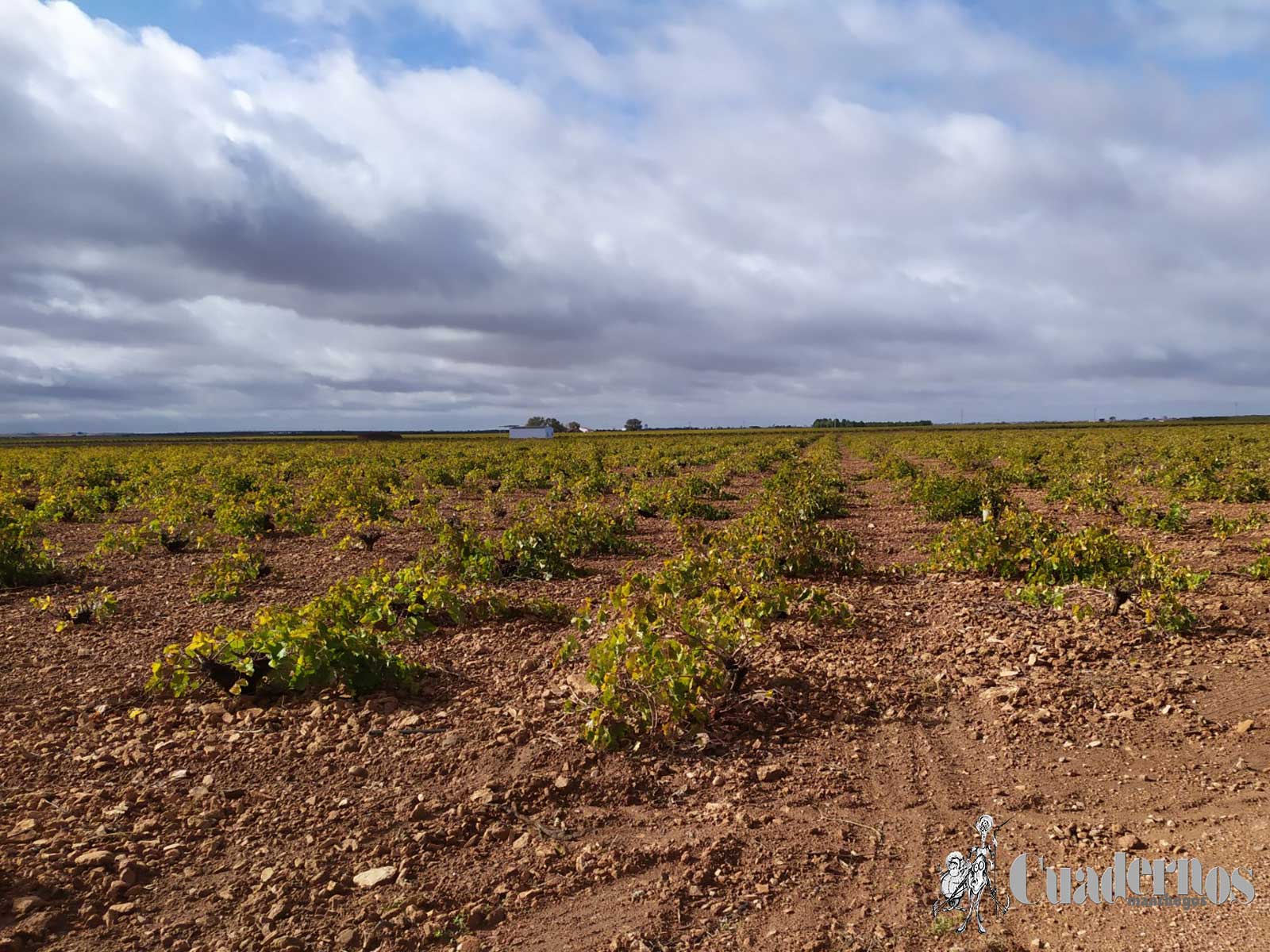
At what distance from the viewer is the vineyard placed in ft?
11.0

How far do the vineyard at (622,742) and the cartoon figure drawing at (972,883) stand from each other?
9 centimetres

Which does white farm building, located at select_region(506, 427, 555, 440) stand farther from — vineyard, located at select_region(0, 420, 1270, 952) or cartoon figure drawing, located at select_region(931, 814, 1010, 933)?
cartoon figure drawing, located at select_region(931, 814, 1010, 933)

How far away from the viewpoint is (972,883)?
3447 mm

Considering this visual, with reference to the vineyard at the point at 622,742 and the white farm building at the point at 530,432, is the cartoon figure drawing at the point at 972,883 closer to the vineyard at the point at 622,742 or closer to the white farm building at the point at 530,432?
the vineyard at the point at 622,742

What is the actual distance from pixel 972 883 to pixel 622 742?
2216 mm

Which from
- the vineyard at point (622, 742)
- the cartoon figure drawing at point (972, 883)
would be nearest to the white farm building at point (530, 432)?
the vineyard at point (622, 742)

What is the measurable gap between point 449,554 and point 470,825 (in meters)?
5.86

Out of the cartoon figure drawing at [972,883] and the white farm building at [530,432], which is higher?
the white farm building at [530,432]

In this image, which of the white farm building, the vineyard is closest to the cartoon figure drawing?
the vineyard

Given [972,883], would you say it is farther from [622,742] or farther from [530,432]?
[530,432]

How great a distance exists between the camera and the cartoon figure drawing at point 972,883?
3.30 meters

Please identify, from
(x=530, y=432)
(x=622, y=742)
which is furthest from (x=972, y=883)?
(x=530, y=432)

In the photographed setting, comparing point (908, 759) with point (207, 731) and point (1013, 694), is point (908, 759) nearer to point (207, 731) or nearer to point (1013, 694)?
point (1013, 694)

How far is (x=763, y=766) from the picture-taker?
4609 millimetres
